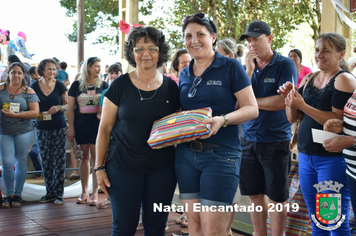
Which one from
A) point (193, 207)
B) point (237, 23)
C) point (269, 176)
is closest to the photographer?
point (193, 207)

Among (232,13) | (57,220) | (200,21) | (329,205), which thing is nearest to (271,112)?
(329,205)

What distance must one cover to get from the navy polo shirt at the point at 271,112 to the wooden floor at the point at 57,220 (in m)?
1.38

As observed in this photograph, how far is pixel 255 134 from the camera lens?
2.88 meters

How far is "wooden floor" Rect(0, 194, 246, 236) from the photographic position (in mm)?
3959

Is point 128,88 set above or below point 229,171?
above

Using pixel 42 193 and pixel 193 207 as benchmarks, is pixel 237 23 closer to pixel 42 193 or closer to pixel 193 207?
pixel 42 193

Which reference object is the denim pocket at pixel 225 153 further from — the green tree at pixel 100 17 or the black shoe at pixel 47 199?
Answer: the green tree at pixel 100 17

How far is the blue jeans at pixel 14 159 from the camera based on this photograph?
4.93 meters

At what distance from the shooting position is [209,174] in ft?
6.58

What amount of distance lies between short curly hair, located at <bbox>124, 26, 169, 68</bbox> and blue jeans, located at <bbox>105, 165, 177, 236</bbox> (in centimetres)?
68

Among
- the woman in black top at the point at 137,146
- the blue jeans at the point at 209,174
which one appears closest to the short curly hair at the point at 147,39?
the woman in black top at the point at 137,146

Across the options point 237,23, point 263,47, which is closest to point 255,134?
point 263,47

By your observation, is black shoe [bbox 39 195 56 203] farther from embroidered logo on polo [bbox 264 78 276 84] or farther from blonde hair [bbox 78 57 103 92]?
embroidered logo on polo [bbox 264 78 276 84]

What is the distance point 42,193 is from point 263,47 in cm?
389
